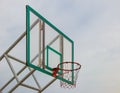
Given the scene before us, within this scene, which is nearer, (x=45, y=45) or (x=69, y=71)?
(x=45, y=45)

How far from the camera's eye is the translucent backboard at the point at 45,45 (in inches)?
280

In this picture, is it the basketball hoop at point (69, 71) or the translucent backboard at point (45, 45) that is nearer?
the translucent backboard at point (45, 45)

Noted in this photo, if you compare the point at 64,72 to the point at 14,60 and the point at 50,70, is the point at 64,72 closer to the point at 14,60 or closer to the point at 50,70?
the point at 50,70

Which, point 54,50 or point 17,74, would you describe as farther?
point 17,74

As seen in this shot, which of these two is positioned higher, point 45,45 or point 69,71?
point 45,45

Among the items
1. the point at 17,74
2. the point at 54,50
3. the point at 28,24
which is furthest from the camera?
the point at 17,74

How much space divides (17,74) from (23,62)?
0.49 meters

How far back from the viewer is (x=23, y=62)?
28.6 feet

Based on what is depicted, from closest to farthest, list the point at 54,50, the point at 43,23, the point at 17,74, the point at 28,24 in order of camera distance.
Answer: the point at 28,24, the point at 43,23, the point at 54,50, the point at 17,74

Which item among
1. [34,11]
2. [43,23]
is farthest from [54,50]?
[34,11]

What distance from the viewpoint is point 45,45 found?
778cm

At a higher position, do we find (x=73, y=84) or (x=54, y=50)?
(x=54, y=50)

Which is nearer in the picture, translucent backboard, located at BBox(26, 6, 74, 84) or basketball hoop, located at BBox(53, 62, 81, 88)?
translucent backboard, located at BBox(26, 6, 74, 84)

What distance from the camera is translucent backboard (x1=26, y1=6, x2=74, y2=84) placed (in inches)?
280
